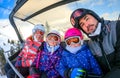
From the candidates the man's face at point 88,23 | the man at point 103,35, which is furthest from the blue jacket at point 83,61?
the man's face at point 88,23

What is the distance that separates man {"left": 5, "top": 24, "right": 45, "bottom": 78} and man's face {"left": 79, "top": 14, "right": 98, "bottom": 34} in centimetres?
104

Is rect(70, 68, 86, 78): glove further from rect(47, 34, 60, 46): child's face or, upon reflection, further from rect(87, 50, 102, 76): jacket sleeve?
rect(47, 34, 60, 46): child's face

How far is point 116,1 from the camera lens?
3.61 metres

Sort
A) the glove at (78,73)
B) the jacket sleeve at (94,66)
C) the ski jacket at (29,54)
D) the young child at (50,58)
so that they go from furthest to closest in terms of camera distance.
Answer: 1. the ski jacket at (29,54)
2. the young child at (50,58)
3. the jacket sleeve at (94,66)
4. the glove at (78,73)

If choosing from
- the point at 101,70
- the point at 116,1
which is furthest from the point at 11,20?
the point at 101,70

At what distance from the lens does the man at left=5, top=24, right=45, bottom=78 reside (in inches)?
150

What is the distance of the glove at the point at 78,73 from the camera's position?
2758 mm

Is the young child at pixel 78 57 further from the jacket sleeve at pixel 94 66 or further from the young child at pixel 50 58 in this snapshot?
the young child at pixel 50 58

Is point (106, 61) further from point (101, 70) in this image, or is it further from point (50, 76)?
point (50, 76)

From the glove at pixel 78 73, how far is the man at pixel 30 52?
1.07m

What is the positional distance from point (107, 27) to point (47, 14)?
1.83 metres

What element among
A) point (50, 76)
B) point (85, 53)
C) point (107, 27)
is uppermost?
point (107, 27)

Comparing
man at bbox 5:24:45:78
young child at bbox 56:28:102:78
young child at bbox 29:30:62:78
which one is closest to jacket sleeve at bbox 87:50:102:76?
young child at bbox 56:28:102:78

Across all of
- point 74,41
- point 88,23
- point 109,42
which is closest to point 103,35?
point 109,42
